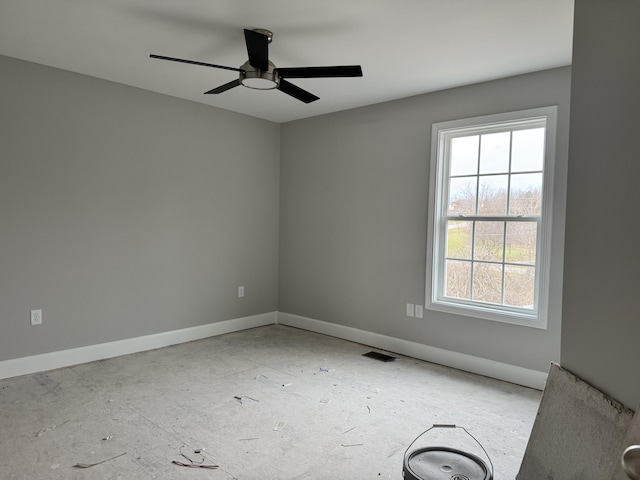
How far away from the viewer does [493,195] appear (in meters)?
3.66

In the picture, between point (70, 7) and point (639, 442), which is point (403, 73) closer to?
point (70, 7)

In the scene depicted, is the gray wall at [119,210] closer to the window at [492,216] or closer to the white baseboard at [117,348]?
the white baseboard at [117,348]

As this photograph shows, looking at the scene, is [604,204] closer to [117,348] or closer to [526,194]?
[526,194]

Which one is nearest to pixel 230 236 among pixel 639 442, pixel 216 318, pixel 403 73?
pixel 216 318

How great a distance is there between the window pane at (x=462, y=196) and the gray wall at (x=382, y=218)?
27 centimetres

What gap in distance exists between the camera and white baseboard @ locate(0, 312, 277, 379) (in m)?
3.41

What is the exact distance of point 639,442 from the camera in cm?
82

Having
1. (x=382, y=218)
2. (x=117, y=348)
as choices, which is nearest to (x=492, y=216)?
(x=382, y=218)

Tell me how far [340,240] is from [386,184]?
0.86 meters

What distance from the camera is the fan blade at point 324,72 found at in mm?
2551

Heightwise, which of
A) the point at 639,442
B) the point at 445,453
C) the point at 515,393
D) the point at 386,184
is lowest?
the point at 515,393

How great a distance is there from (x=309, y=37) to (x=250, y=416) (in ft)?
8.47

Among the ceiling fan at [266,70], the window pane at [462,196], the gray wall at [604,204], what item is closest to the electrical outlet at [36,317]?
the ceiling fan at [266,70]

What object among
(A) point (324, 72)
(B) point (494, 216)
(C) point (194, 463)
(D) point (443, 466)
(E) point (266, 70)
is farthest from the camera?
(B) point (494, 216)
